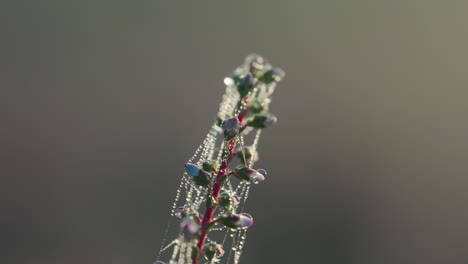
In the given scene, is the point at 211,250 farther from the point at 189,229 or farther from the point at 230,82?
the point at 230,82

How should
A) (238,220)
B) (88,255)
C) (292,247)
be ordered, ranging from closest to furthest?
(238,220) → (88,255) → (292,247)

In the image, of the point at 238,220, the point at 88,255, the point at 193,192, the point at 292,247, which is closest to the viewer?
the point at 238,220

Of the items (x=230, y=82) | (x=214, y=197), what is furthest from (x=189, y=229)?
(x=230, y=82)

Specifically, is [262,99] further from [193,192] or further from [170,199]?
[170,199]

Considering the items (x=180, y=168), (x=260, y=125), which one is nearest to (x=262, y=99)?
(x=260, y=125)

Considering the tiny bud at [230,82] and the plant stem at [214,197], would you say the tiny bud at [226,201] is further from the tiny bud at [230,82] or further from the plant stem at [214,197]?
the tiny bud at [230,82]

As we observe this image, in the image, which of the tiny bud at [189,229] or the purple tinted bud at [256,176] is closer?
the tiny bud at [189,229]

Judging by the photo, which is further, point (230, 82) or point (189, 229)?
point (230, 82)

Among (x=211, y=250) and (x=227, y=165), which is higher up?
(x=227, y=165)

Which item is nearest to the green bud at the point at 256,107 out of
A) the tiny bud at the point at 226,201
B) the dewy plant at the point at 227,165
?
the dewy plant at the point at 227,165

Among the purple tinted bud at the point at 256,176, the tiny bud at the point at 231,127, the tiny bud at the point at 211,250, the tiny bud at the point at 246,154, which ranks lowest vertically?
the tiny bud at the point at 211,250

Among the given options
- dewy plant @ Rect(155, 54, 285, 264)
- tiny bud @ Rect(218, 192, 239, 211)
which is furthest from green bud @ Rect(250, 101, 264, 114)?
tiny bud @ Rect(218, 192, 239, 211)
